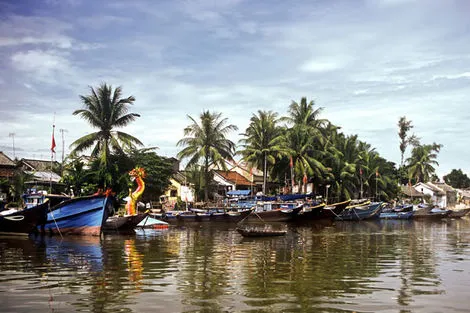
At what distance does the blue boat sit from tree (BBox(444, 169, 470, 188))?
93697mm

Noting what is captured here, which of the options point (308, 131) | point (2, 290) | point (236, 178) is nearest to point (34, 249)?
point (2, 290)

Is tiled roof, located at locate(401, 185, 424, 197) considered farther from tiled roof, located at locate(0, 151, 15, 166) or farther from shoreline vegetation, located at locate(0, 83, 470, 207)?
tiled roof, located at locate(0, 151, 15, 166)

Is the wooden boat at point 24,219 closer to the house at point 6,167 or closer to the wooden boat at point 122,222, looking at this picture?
the wooden boat at point 122,222

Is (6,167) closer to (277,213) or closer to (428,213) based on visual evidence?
(277,213)

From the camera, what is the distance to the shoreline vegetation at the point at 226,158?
3841 cm

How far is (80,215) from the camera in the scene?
24.7 metres

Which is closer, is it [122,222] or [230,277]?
[230,277]

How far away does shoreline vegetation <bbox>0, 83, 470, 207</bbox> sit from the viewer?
126 ft

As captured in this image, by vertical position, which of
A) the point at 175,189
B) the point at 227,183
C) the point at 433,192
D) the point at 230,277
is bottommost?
the point at 230,277

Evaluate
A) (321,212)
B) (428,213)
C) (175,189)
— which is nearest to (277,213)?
Answer: (321,212)

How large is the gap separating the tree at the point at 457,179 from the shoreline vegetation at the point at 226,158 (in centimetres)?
3993

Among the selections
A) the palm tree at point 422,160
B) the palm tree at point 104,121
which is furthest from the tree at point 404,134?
the palm tree at point 104,121

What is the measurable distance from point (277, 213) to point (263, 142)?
11.3 metres

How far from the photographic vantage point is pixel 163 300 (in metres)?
10.1
